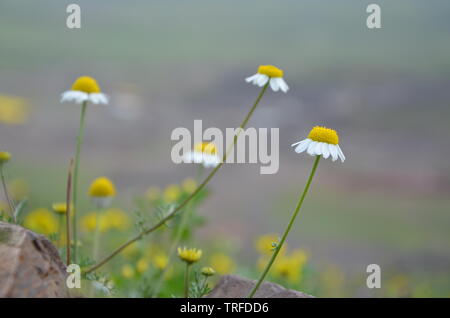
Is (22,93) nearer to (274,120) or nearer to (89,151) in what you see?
(89,151)

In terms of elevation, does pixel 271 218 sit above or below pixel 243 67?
below

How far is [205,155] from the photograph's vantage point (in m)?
1.99

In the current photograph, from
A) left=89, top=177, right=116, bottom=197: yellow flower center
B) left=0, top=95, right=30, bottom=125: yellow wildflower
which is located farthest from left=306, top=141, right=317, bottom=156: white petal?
left=0, top=95, right=30, bottom=125: yellow wildflower

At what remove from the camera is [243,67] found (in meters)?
13.9

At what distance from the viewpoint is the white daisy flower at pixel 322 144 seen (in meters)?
1.34

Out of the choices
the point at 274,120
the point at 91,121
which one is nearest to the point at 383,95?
the point at 274,120

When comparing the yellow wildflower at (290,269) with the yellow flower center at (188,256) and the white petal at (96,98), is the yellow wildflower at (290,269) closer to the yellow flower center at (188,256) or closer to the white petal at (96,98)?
the yellow flower center at (188,256)

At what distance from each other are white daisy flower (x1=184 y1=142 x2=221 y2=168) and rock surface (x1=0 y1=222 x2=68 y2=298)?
2.40ft

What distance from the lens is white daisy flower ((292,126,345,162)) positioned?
4.41ft

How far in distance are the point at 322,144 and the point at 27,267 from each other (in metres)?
0.77

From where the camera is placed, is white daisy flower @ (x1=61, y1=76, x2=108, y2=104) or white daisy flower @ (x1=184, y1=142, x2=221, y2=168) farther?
white daisy flower @ (x1=184, y1=142, x2=221, y2=168)

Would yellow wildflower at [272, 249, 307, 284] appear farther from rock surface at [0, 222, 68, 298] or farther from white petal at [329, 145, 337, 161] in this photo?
rock surface at [0, 222, 68, 298]
